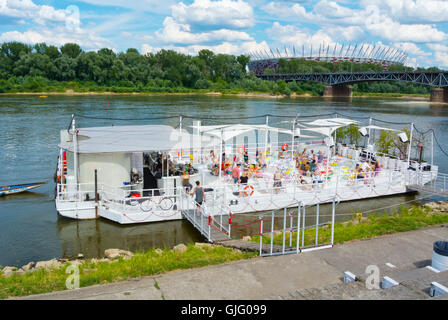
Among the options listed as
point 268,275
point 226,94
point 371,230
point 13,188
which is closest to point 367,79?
point 226,94

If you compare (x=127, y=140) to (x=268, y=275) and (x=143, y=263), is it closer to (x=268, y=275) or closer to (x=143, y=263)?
(x=143, y=263)

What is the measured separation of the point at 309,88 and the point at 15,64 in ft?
268

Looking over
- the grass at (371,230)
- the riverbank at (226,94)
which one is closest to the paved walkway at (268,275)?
the grass at (371,230)

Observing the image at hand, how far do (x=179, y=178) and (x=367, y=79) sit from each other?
87.9 m

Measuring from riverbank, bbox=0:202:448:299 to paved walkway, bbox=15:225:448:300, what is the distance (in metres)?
0.43

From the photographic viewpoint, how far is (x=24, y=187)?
67.1 feet

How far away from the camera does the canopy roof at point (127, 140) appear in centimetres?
1567

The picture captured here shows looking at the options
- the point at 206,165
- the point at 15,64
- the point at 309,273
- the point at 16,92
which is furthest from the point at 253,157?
the point at 15,64

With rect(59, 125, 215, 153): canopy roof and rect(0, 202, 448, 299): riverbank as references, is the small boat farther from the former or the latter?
rect(0, 202, 448, 299): riverbank

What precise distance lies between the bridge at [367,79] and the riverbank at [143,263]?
80619mm

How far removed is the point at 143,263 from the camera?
30.8ft

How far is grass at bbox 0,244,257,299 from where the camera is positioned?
8023mm
